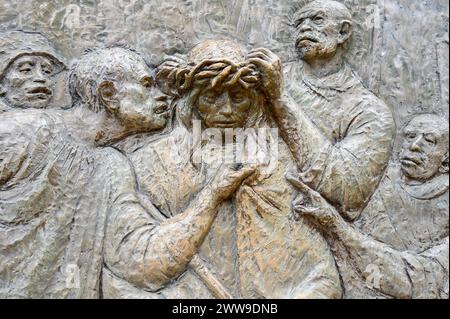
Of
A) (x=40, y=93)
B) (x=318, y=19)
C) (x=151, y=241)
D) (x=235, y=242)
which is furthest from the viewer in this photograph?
(x=318, y=19)

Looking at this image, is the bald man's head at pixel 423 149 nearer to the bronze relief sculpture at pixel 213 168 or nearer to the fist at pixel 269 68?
the bronze relief sculpture at pixel 213 168

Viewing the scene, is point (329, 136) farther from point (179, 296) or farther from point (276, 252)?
point (179, 296)

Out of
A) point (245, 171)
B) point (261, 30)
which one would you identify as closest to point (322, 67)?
point (261, 30)

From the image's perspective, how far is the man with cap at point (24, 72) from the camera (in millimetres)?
4312

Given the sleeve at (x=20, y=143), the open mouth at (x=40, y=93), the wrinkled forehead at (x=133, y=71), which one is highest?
the wrinkled forehead at (x=133, y=71)

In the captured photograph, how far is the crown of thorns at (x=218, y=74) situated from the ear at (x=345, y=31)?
0.57m

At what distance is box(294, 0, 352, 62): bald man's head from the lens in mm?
4418

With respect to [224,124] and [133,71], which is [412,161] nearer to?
[224,124]

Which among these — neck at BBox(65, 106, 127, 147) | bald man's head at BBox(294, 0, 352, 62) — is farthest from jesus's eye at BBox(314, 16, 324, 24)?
neck at BBox(65, 106, 127, 147)

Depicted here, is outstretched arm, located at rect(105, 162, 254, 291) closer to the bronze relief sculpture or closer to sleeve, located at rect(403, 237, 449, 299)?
the bronze relief sculpture

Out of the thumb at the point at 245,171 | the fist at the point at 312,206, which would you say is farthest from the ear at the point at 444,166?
the thumb at the point at 245,171

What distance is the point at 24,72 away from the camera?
4332mm

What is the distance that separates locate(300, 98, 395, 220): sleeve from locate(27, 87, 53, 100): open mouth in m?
1.40

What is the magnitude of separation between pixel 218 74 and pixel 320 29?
66 centimetres
